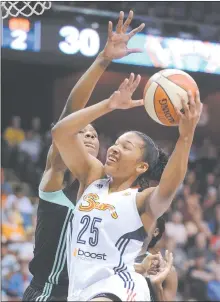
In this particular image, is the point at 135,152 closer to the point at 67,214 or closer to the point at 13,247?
the point at 67,214

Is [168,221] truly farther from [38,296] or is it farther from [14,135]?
[38,296]

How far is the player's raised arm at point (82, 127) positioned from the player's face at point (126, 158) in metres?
0.15

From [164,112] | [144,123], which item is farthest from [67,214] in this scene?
[144,123]

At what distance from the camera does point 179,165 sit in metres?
3.62

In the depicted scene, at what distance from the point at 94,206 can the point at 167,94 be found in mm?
744

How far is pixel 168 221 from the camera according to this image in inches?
440

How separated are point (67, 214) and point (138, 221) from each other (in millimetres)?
705

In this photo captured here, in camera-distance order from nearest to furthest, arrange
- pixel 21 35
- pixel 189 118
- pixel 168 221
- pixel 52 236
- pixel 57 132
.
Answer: pixel 189 118 < pixel 57 132 < pixel 52 236 < pixel 168 221 < pixel 21 35

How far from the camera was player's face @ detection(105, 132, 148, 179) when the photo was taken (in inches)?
154

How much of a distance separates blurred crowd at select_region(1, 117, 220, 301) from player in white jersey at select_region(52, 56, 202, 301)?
15.6 feet

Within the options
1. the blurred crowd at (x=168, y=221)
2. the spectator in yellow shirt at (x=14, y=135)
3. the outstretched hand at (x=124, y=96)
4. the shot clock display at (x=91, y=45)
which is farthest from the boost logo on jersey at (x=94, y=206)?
the spectator in yellow shirt at (x=14, y=135)

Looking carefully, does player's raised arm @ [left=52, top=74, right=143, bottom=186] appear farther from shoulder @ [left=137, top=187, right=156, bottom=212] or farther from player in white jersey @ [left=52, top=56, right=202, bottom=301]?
shoulder @ [left=137, top=187, right=156, bottom=212]

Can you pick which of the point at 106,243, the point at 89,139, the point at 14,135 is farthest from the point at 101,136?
the point at 106,243

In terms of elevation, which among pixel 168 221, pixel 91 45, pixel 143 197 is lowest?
pixel 168 221
